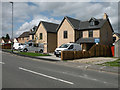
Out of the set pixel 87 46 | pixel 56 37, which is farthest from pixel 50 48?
→ pixel 87 46

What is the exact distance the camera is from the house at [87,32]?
2656cm

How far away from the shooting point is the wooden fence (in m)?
16.0

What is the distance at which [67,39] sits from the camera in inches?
1141

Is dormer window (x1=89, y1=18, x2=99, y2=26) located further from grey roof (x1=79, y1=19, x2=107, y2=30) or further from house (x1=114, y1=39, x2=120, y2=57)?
house (x1=114, y1=39, x2=120, y2=57)

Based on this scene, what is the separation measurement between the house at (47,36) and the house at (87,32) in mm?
2907

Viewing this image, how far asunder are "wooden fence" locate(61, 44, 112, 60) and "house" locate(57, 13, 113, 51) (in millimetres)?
2534

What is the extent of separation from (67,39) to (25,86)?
2405cm

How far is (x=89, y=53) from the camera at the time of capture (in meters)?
19.9

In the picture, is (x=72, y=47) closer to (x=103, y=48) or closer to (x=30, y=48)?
(x=103, y=48)

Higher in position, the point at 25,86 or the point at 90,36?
the point at 90,36

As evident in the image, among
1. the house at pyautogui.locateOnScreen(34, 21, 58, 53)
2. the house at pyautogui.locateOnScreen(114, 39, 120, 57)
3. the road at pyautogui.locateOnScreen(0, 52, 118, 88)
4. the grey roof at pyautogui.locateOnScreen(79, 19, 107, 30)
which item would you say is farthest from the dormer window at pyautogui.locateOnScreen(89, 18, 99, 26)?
the road at pyautogui.locateOnScreen(0, 52, 118, 88)

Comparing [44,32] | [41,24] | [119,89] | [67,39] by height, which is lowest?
[119,89]

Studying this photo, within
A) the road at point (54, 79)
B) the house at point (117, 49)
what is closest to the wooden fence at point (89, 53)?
the house at point (117, 49)

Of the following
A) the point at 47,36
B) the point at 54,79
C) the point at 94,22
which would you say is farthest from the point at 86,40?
the point at 54,79
